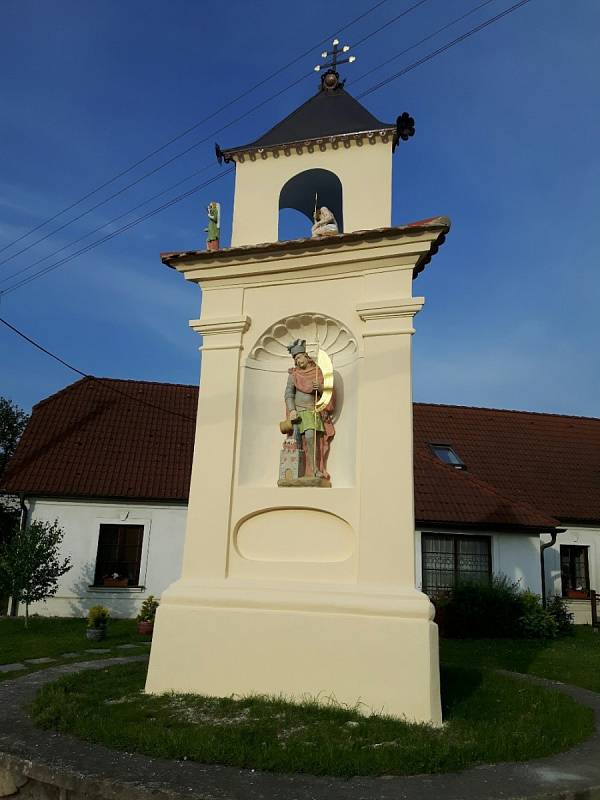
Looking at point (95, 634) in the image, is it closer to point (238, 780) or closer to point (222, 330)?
point (222, 330)

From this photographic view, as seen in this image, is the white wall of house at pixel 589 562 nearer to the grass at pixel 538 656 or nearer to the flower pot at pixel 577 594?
the flower pot at pixel 577 594

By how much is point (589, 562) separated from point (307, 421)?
542 inches

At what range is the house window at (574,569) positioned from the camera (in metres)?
17.3

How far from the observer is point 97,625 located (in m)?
11.3

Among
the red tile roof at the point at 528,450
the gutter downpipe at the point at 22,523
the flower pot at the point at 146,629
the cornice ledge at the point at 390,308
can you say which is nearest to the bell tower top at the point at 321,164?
the cornice ledge at the point at 390,308

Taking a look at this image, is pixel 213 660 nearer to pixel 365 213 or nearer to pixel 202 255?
pixel 202 255

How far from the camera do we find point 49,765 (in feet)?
13.3

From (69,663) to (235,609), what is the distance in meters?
3.34

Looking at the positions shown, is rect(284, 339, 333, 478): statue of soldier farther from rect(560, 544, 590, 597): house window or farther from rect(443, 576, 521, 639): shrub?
rect(560, 544, 590, 597): house window

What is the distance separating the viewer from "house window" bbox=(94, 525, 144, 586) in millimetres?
15344

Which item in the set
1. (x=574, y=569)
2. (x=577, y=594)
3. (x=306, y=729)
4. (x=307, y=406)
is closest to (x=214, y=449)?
(x=307, y=406)

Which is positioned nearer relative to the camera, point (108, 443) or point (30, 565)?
point (30, 565)

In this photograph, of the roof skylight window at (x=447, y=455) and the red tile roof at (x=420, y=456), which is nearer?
the red tile roof at (x=420, y=456)

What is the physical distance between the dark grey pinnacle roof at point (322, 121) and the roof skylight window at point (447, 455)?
12.0 m
